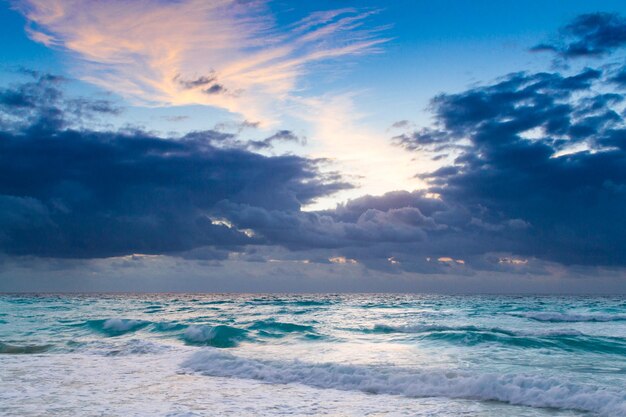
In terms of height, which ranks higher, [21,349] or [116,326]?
[21,349]

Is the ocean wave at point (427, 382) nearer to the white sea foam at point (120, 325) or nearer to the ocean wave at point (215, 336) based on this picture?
the ocean wave at point (215, 336)

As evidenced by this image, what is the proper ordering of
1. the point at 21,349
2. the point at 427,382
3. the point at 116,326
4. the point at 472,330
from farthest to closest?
the point at 116,326 → the point at 472,330 → the point at 21,349 → the point at 427,382

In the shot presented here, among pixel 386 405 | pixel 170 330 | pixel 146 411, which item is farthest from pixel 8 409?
pixel 170 330

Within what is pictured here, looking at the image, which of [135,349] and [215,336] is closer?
[135,349]

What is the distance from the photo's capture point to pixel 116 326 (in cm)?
2953

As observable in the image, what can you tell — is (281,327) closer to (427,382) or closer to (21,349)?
(21,349)

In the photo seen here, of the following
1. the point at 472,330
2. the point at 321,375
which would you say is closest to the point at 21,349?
the point at 321,375

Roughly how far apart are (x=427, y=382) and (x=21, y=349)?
56.7 feet

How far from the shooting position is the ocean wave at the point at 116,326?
2831 cm

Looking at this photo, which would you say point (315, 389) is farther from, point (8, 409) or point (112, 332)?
point (112, 332)

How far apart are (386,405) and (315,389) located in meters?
2.48

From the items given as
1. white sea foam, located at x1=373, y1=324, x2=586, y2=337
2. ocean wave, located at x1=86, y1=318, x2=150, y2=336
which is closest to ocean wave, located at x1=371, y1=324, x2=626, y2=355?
white sea foam, located at x1=373, y1=324, x2=586, y2=337

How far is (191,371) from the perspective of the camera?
14.9 meters

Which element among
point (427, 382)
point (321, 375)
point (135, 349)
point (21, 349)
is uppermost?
point (427, 382)
